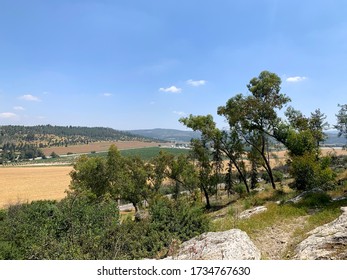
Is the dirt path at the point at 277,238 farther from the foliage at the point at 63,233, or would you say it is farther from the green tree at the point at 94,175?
the green tree at the point at 94,175

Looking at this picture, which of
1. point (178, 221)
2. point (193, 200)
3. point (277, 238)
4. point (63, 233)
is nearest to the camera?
point (277, 238)

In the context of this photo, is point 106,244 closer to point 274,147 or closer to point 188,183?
point 274,147

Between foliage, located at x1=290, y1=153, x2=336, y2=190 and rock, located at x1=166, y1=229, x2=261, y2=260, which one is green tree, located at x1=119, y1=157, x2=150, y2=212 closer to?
foliage, located at x1=290, y1=153, x2=336, y2=190

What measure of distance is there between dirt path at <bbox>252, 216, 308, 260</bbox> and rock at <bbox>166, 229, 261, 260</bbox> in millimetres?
993

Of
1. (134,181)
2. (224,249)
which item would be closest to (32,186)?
(134,181)

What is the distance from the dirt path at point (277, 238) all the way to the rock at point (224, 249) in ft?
3.26

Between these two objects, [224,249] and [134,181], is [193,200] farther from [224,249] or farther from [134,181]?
[224,249]

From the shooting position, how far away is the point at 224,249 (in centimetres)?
735

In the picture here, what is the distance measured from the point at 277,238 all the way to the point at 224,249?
3968mm

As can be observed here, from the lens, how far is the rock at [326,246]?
23.0ft

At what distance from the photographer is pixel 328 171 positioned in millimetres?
20766

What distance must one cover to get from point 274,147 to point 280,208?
16715 mm

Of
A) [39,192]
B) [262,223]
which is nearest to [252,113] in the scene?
[262,223]

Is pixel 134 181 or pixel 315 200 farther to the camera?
pixel 134 181
